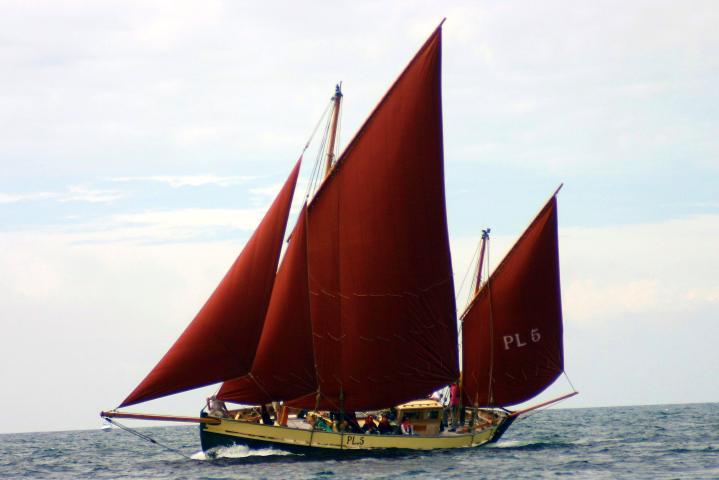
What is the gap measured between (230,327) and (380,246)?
8.36 metres

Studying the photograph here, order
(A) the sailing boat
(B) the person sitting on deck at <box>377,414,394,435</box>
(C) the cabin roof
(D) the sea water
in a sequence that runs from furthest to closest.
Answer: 1. (C) the cabin roof
2. (B) the person sitting on deck at <box>377,414,394,435</box>
3. (A) the sailing boat
4. (D) the sea water

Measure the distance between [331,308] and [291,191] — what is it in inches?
227

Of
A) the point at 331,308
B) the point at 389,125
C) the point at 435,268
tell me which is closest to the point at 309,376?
the point at 331,308

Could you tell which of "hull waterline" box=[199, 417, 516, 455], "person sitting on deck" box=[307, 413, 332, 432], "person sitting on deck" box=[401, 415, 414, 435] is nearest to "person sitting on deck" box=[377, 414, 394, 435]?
"hull waterline" box=[199, 417, 516, 455]

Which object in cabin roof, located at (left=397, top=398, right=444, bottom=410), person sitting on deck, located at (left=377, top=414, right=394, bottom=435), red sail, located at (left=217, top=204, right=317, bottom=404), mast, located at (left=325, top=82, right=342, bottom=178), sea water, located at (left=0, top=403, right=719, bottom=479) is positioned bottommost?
sea water, located at (left=0, top=403, right=719, bottom=479)

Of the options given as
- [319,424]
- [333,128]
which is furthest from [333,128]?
[319,424]

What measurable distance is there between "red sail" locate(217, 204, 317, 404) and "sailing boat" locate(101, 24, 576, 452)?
5 centimetres

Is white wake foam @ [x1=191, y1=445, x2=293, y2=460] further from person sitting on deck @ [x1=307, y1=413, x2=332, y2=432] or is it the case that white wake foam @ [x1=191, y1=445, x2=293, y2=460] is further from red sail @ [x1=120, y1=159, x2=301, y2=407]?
red sail @ [x1=120, y1=159, x2=301, y2=407]

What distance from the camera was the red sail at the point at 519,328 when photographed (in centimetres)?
5994

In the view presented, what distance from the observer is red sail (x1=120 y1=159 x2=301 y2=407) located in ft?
144

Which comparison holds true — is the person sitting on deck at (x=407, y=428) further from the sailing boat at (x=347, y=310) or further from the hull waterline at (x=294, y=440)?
the hull waterline at (x=294, y=440)

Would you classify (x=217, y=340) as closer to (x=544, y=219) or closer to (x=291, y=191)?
(x=291, y=191)

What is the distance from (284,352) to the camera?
47062 mm

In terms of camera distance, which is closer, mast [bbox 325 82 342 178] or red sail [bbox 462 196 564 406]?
mast [bbox 325 82 342 178]
